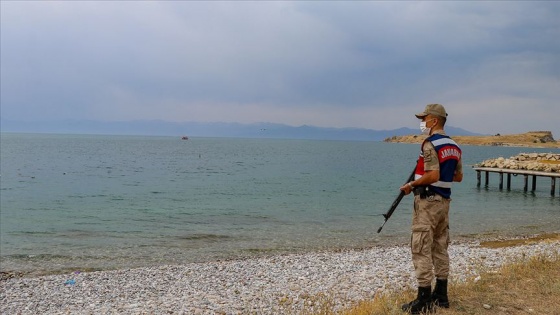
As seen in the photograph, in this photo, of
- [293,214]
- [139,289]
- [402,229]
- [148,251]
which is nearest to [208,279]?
[139,289]

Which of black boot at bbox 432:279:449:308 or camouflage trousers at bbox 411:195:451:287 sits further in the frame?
black boot at bbox 432:279:449:308

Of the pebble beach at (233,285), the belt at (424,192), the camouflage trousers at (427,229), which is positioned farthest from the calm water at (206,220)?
the belt at (424,192)

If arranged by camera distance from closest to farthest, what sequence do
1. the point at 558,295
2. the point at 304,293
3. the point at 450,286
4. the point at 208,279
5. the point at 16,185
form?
the point at 558,295, the point at 450,286, the point at 304,293, the point at 208,279, the point at 16,185

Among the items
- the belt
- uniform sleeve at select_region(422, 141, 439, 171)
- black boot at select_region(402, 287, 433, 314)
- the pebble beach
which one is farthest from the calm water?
uniform sleeve at select_region(422, 141, 439, 171)

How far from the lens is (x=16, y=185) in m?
47.4

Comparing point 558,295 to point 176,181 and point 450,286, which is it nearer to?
point 450,286

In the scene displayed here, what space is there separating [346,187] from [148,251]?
32.0 m

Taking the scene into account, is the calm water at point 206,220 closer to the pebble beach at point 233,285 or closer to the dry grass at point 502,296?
the pebble beach at point 233,285

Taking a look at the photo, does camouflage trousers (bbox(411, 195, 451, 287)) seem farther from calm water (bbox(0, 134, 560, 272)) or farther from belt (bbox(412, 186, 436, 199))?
calm water (bbox(0, 134, 560, 272))

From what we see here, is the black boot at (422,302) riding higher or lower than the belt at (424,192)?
lower

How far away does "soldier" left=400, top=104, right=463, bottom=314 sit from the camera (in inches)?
270

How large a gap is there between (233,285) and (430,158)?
752 cm

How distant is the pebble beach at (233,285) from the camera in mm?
9891

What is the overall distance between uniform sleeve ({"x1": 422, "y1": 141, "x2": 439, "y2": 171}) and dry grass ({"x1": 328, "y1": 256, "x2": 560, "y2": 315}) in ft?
7.46
